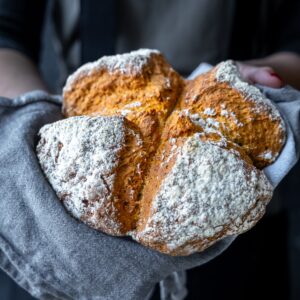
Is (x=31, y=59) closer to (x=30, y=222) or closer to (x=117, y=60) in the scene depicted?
(x=117, y=60)

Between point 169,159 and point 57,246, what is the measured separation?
0.59ft

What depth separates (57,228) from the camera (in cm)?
56

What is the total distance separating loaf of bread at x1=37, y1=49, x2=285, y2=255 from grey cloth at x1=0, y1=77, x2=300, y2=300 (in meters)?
0.02

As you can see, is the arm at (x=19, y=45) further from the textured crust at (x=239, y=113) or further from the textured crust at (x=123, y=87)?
the textured crust at (x=239, y=113)

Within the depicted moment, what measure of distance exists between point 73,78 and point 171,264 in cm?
30

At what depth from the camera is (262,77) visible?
0.72 metres

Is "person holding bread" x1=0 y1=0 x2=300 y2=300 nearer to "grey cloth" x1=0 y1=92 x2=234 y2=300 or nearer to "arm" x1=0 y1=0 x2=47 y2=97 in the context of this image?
"arm" x1=0 y1=0 x2=47 y2=97

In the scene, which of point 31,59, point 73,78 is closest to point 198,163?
point 73,78

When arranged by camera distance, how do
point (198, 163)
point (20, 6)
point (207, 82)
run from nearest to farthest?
point (198, 163), point (207, 82), point (20, 6)

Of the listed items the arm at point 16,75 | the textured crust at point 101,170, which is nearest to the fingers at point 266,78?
the textured crust at point 101,170

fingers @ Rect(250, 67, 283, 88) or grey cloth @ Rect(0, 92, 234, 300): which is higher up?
fingers @ Rect(250, 67, 283, 88)

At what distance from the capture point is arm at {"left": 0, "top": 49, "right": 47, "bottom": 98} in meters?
0.80

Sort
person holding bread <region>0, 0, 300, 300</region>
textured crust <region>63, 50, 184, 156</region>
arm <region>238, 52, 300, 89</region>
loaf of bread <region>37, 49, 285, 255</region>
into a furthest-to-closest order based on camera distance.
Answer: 1. person holding bread <region>0, 0, 300, 300</region>
2. arm <region>238, 52, 300, 89</region>
3. textured crust <region>63, 50, 184, 156</region>
4. loaf of bread <region>37, 49, 285, 255</region>

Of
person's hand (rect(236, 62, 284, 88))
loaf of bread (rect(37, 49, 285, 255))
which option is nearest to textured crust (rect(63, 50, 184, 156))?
loaf of bread (rect(37, 49, 285, 255))
